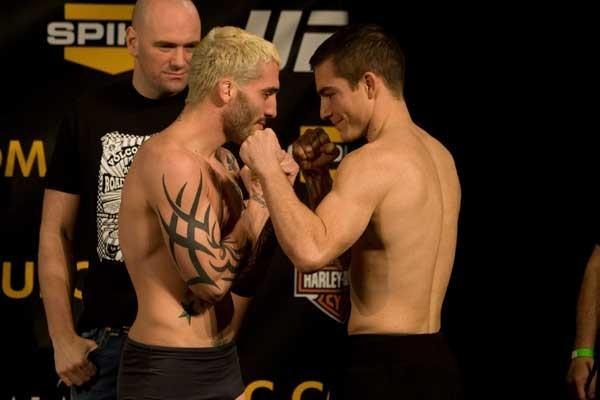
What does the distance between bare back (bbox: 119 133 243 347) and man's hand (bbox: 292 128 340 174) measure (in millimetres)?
392

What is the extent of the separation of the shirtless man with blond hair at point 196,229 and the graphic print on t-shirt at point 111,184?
376mm

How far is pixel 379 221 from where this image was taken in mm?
2559

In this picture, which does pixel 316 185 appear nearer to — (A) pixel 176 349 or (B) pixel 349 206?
(B) pixel 349 206

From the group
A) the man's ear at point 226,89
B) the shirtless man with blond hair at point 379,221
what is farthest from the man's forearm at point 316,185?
the man's ear at point 226,89

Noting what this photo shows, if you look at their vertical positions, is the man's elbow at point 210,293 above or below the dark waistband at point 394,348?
above

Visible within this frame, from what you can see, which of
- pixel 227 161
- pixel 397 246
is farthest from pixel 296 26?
pixel 397 246

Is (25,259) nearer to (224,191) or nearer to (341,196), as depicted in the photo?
(224,191)

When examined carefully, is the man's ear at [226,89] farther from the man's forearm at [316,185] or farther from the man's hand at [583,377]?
the man's hand at [583,377]

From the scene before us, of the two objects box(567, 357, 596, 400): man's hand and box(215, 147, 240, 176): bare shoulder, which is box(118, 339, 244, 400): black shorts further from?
box(567, 357, 596, 400): man's hand

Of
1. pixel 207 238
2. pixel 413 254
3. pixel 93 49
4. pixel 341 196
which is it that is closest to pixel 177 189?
pixel 207 238

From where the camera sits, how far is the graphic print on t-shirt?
2.92 meters

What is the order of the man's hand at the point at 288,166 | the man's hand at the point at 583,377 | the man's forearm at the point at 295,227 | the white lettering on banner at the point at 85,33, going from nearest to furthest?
the man's forearm at the point at 295,227, the man's hand at the point at 288,166, the man's hand at the point at 583,377, the white lettering on banner at the point at 85,33

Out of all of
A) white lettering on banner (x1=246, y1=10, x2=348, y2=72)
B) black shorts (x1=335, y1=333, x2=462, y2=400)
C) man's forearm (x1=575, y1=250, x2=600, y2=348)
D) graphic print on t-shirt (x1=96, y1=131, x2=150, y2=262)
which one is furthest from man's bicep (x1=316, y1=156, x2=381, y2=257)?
white lettering on banner (x1=246, y1=10, x2=348, y2=72)

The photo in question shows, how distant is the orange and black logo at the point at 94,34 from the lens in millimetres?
3697
